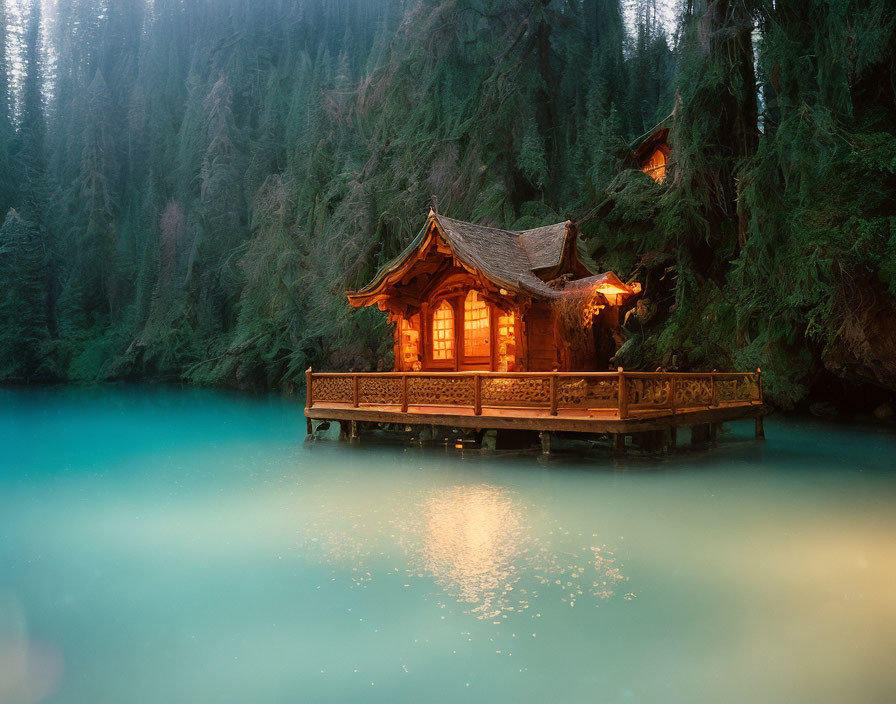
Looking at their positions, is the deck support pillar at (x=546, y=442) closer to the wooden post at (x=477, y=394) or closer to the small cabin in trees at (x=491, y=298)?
the wooden post at (x=477, y=394)

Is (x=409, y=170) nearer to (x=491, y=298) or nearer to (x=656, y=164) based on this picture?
(x=656, y=164)

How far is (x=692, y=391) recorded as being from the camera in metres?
13.7

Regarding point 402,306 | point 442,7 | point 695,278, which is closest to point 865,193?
point 695,278

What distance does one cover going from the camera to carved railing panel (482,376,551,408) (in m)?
12.6

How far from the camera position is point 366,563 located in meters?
6.46

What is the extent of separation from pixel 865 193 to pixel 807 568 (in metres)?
9.70

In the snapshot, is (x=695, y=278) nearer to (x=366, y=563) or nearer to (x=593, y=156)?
(x=593, y=156)

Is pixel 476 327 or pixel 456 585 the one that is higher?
pixel 476 327

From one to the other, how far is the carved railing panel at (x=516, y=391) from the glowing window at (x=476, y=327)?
3.25 meters

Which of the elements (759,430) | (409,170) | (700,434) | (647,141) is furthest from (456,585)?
(647,141)

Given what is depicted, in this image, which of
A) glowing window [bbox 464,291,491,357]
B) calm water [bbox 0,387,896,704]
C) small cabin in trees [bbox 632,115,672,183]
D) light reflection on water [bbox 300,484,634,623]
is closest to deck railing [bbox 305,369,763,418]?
calm water [bbox 0,387,896,704]

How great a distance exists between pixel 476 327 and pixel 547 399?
478cm

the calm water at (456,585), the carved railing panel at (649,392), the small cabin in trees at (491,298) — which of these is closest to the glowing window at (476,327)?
the small cabin in trees at (491,298)

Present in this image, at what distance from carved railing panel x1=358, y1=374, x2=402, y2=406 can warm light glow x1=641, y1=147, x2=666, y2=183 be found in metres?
18.3
